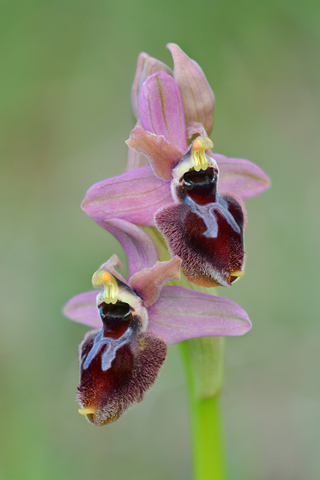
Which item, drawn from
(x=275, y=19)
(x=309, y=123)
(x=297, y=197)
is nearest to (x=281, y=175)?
(x=297, y=197)

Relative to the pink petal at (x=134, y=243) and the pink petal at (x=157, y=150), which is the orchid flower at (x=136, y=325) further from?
the pink petal at (x=157, y=150)

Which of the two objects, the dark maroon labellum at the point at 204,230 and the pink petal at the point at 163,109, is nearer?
the dark maroon labellum at the point at 204,230

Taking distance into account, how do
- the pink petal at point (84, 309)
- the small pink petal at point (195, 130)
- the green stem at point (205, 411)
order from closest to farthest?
1. the small pink petal at point (195, 130)
2. the green stem at point (205, 411)
3. the pink petal at point (84, 309)

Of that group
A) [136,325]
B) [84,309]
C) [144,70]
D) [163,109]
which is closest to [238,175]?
[163,109]

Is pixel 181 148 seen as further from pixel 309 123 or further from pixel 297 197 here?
pixel 309 123

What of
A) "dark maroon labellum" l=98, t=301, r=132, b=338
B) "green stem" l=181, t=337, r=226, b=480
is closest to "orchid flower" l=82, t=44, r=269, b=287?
"dark maroon labellum" l=98, t=301, r=132, b=338

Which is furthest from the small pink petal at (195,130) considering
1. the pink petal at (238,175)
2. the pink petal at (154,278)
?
the pink petal at (154,278)

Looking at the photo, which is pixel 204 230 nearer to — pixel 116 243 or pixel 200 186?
pixel 200 186
